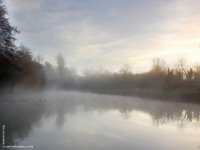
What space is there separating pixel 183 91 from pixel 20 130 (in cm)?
4177

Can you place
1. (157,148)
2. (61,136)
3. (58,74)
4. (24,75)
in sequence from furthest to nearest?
(58,74) → (24,75) → (61,136) → (157,148)

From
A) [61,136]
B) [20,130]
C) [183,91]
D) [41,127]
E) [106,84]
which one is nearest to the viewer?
[61,136]

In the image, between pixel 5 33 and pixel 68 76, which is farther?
pixel 68 76

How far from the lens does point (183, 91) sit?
177 ft

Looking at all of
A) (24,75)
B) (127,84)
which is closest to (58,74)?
(127,84)

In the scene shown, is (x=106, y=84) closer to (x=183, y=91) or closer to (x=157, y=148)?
(x=183, y=91)

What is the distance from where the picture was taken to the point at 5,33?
33.8 meters

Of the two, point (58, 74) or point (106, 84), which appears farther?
point (58, 74)

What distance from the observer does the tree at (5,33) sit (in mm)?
32844

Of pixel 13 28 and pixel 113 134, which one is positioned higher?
pixel 13 28

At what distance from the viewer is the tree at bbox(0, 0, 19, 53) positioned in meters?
32.8

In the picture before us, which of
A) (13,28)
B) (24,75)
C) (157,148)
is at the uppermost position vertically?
(13,28)

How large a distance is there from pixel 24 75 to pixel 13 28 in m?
13.9

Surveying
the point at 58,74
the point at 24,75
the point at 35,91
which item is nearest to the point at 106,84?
the point at 58,74
